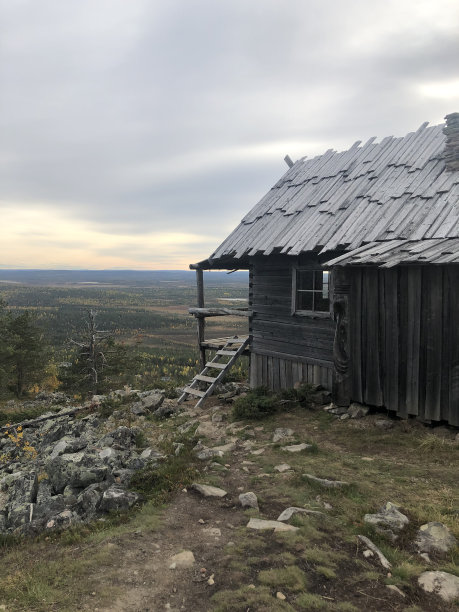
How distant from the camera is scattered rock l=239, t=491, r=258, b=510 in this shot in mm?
5102

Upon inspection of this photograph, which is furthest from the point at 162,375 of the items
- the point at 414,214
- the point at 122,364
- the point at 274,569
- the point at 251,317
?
the point at 274,569

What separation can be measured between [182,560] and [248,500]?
4.34 feet

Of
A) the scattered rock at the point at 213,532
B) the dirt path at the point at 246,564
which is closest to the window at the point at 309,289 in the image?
the dirt path at the point at 246,564

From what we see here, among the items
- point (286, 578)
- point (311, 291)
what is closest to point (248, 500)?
point (286, 578)

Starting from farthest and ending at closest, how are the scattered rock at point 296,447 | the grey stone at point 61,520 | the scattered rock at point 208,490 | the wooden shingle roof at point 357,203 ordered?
1. the wooden shingle roof at point 357,203
2. the scattered rock at point 296,447
3. the scattered rock at point 208,490
4. the grey stone at point 61,520

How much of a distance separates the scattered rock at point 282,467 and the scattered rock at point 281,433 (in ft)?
4.55

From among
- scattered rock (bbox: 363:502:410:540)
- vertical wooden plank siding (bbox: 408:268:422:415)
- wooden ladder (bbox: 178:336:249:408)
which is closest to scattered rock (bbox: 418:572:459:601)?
scattered rock (bbox: 363:502:410:540)

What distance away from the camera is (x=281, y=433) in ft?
26.7

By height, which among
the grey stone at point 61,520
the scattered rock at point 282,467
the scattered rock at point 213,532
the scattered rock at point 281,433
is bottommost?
the scattered rock at point 281,433

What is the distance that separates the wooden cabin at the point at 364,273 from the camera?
7523 mm

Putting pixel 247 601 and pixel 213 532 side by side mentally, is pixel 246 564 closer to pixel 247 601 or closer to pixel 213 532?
pixel 247 601

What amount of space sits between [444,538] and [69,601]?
3546 millimetres

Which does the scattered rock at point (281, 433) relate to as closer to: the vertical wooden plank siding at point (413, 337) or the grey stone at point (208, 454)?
the grey stone at point (208, 454)

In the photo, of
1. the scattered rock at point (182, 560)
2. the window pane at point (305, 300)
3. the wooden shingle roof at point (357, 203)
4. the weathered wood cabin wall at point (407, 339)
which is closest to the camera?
the scattered rock at point (182, 560)
